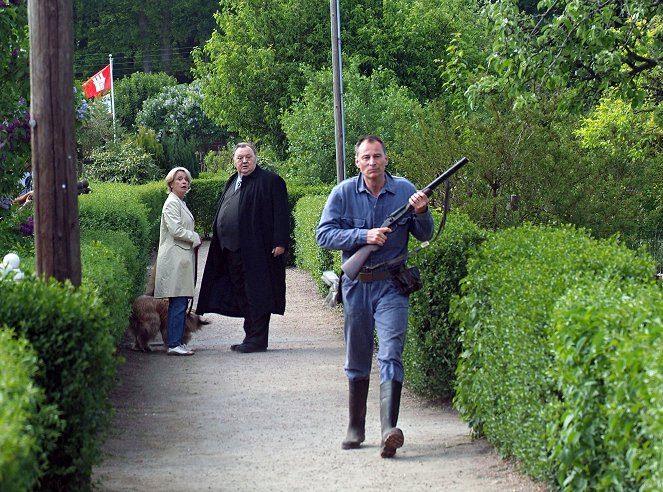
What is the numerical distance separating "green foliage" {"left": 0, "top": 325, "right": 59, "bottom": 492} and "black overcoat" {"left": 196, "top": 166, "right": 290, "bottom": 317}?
7270 millimetres

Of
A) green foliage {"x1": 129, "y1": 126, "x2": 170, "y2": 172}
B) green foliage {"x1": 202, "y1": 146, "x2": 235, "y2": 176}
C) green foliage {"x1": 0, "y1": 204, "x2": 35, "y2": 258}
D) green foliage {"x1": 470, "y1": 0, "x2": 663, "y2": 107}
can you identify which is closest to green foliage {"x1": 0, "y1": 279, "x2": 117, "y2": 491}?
green foliage {"x1": 0, "y1": 204, "x2": 35, "y2": 258}

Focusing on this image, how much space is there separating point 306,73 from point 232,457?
25.1 meters

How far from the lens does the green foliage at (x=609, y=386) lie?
420 centimetres

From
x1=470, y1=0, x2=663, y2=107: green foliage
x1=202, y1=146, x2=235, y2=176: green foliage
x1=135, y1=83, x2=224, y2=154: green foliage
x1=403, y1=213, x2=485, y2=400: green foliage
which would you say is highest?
x1=135, y1=83, x2=224, y2=154: green foliage

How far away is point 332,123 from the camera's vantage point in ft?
89.5

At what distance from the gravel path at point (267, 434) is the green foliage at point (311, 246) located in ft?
11.7

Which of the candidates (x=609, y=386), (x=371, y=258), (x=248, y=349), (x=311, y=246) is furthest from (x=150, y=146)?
(x=609, y=386)

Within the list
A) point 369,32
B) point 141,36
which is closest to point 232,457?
point 369,32

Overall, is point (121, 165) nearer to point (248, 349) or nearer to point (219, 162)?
point (219, 162)

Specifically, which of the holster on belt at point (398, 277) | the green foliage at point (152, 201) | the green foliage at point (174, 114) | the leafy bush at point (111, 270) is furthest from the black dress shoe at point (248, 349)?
the green foliage at point (174, 114)

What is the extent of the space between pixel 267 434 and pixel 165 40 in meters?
69.4

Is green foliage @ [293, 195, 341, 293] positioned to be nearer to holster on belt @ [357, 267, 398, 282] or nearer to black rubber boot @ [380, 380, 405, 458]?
holster on belt @ [357, 267, 398, 282]

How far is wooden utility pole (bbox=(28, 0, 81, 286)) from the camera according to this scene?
261 inches

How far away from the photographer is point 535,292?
6.17 metres
